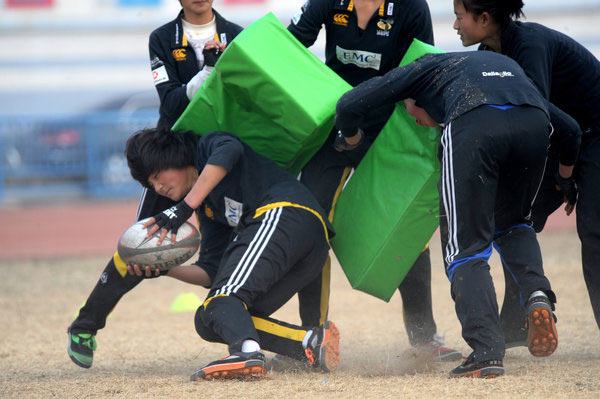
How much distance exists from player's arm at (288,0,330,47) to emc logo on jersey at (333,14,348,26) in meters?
0.06

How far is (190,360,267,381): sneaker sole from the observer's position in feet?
12.9

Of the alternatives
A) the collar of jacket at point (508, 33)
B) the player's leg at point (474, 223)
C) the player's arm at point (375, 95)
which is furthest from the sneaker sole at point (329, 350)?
the collar of jacket at point (508, 33)

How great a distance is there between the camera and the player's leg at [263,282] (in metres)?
4.12

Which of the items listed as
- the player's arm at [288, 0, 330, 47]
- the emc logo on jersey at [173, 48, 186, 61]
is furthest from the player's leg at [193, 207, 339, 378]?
the emc logo on jersey at [173, 48, 186, 61]

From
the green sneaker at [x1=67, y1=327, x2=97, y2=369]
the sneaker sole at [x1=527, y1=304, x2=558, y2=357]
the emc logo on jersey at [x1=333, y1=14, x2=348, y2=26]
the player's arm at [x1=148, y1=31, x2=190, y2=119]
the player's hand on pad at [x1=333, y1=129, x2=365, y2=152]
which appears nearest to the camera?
the sneaker sole at [x1=527, y1=304, x2=558, y2=357]

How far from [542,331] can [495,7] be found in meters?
1.70

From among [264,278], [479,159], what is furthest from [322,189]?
[479,159]

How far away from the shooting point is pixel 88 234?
12766 millimetres

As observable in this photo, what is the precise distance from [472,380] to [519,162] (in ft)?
3.56

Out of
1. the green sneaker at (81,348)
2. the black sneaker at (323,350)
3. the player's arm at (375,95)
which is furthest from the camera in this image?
the green sneaker at (81,348)

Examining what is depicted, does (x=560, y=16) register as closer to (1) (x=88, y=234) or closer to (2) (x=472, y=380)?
(1) (x=88, y=234)

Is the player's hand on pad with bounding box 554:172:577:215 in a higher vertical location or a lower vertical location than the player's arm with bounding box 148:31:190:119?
lower

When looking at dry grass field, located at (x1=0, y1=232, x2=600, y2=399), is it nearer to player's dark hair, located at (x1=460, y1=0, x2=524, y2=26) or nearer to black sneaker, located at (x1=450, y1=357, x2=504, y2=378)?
black sneaker, located at (x1=450, y1=357, x2=504, y2=378)

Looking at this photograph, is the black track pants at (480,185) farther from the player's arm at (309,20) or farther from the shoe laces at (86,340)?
the shoe laces at (86,340)
